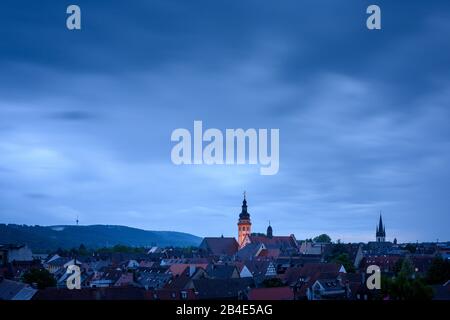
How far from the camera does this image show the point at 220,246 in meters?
107

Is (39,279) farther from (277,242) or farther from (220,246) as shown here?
(220,246)

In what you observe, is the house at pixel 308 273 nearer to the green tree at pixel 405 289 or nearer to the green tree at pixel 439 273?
the green tree at pixel 439 273

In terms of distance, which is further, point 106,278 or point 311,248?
point 311,248

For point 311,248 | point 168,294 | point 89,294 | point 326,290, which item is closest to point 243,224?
point 311,248

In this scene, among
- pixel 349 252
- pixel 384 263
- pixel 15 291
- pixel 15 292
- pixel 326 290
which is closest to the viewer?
pixel 15 292

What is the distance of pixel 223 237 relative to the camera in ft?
359

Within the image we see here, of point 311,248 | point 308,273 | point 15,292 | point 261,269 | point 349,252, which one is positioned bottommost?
point 261,269

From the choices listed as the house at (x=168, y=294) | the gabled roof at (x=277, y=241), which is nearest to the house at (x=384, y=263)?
the house at (x=168, y=294)
